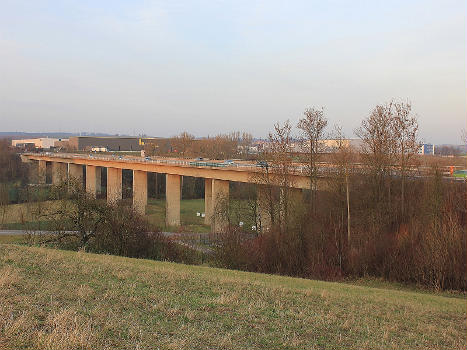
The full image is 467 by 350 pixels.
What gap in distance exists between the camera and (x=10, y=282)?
11.1m

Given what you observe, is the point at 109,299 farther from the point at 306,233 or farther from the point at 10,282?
the point at 306,233

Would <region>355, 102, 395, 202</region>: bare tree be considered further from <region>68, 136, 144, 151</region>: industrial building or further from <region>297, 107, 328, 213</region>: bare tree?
<region>68, 136, 144, 151</region>: industrial building

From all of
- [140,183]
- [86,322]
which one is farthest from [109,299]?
[140,183]

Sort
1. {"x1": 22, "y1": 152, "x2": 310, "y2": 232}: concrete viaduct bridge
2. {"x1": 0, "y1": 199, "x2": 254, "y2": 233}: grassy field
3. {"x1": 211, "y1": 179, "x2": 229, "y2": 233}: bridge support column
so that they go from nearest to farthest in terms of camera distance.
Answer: {"x1": 211, "y1": 179, "x2": 229, "y2": 233}: bridge support column < {"x1": 0, "y1": 199, "x2": 254, "y2": 233}: grassy field < {"x1": 22, "y1": 152, "x2": 310, "y2": 232}: concrete viaduct bridge

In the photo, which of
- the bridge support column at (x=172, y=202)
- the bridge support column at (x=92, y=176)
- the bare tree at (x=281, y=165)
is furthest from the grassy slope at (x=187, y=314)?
the bridge support column at (x=92, y=176)

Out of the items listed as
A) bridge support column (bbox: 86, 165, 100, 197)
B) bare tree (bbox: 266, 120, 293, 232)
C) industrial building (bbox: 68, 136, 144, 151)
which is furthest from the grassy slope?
industrial building (bbox: 68, 136, 144, 151)

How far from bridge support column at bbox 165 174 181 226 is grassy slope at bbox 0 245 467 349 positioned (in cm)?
3677

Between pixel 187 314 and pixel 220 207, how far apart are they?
32719mm

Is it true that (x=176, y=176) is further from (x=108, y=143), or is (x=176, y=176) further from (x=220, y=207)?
(x=108, y=143)

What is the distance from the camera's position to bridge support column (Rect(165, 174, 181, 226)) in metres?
52.4

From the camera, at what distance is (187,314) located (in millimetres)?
9969

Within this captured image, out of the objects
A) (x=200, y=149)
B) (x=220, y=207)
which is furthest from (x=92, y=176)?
(x=220, y=207)

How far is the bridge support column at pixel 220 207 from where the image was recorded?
40.4m

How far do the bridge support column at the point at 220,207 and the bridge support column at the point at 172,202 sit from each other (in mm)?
6436
